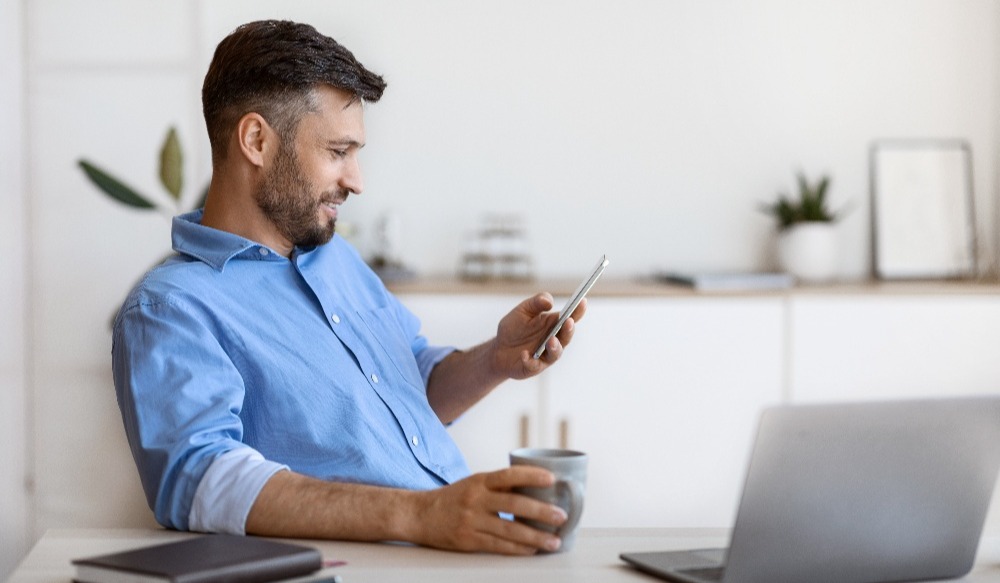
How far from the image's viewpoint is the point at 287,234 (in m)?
1.88

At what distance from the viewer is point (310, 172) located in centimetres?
189

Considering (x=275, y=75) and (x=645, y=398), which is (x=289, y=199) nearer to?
(x=275, y=75)

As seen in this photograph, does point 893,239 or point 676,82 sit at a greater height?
point 676,82

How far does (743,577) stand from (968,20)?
3348mm

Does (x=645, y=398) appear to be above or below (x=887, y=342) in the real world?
below

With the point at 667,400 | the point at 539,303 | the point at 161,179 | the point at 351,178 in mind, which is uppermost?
the point at 161,179

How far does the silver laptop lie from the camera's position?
3.67 feet

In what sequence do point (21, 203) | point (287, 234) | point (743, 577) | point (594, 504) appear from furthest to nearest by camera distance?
point (21, 203), point (594, 504), point (287, 234), point (743, 577)

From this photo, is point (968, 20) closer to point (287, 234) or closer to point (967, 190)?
point (967, 190)

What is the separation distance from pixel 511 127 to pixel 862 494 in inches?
112

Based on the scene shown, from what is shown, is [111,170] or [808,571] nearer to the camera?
[808,571]

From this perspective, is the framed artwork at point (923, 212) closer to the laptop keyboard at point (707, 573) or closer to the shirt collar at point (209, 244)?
the shirt collar at point (209, 244)

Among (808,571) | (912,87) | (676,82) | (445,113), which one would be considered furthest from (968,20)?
(808,571)

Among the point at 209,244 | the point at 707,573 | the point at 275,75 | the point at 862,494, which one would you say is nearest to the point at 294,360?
the point at 209,244
